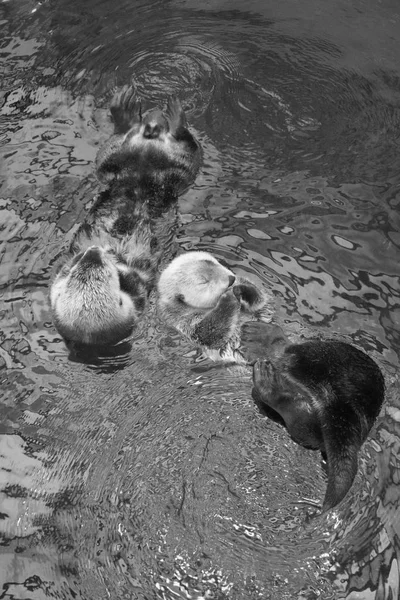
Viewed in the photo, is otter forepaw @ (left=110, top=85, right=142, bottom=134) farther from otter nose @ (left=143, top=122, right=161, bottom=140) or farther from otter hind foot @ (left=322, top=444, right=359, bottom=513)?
otter hind foot @ (left=322, top=444, right=359, bottom=513)

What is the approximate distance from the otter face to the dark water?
214mm

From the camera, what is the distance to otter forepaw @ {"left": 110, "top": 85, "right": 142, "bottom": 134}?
5480 millimetres

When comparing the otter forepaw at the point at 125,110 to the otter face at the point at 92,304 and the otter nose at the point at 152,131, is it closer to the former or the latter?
the otter nose at the point at 152,131

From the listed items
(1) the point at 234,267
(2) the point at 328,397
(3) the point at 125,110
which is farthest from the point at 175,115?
(2) the point at 328,397

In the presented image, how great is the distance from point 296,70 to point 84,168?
6.42 feet

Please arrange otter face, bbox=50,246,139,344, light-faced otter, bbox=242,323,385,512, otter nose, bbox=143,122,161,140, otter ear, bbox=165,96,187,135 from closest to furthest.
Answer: light-faced otter, bbox=242,323,385,512
otter face, bbox=50,246,139,344
otter nose, bbox=143,122,161,140
otter ear, bbox=165,96,187,135

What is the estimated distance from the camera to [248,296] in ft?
15.5

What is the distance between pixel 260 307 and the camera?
4.82m

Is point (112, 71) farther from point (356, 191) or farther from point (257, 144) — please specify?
point (356, 191)

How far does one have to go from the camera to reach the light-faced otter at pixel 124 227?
463 centimetres

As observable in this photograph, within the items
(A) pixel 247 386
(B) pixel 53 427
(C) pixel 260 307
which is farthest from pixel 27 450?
(C) pixel 260 307

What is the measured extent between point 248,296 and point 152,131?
142 cm

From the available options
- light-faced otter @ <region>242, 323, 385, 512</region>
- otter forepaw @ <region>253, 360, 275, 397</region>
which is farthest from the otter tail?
otter forepaw @ <region>253, 360, 275, 397</region>

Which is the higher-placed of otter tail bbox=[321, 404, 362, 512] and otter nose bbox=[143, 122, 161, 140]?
otter nose bbox=[143, 122, 161, 140]
